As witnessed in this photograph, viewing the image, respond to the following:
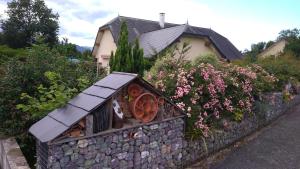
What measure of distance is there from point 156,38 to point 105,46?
5896 mm

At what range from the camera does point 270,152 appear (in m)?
6.72

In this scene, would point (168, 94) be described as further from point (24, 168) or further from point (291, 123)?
point (291, 123)

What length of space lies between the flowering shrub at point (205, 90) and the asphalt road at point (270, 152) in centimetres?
80

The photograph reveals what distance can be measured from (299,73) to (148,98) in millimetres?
11703

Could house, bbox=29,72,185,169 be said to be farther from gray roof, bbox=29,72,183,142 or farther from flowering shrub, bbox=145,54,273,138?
flowering shrub, bbox=145,54,273,138

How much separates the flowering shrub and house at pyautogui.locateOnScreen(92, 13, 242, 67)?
843 cm

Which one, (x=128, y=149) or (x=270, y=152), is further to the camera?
(x=270, y=152)

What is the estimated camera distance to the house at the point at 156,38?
19.1 meters

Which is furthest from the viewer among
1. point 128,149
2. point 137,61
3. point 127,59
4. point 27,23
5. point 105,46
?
point 27,23

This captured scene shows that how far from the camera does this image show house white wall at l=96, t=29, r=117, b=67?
23.3 m

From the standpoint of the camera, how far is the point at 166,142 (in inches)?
209

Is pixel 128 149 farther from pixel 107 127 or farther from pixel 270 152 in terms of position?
pixel 270 152

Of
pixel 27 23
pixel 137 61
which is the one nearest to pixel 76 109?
pixel 137 61

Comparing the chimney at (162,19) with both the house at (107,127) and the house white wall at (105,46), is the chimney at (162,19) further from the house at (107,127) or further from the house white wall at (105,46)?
the house at (107,127)
